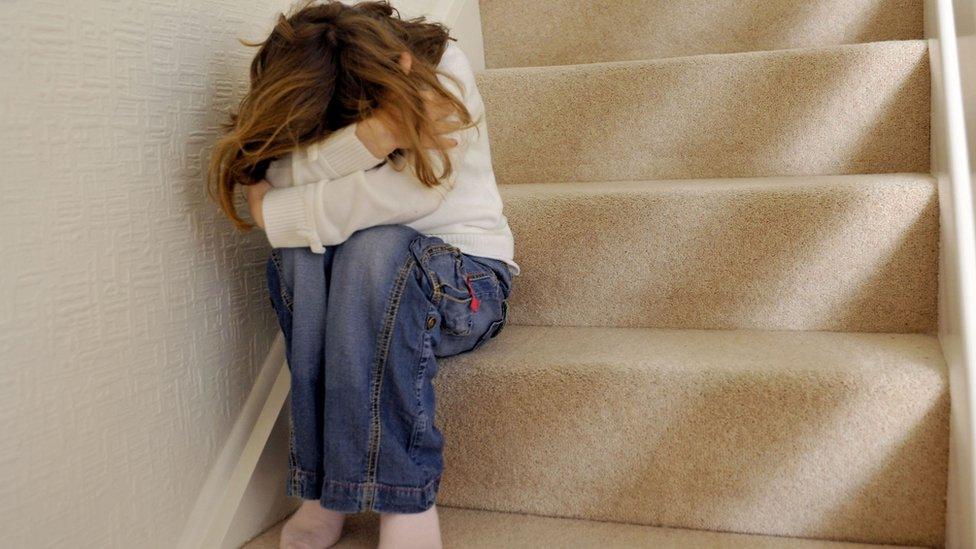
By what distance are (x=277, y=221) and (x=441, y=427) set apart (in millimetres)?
320

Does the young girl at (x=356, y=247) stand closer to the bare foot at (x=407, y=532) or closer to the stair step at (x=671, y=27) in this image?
the bare foot at (x=407, y=532)

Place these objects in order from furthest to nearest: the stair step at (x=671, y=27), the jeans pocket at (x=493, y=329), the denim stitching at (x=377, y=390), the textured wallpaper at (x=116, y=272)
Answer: the stair step at (x=671, y=27)
the jeans pocket at (x=493, y=329)
the denim stitching at (x=377, y=390)
the textured wallpaper at (x=116, y=272)

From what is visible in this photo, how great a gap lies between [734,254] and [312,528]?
63 centimetres

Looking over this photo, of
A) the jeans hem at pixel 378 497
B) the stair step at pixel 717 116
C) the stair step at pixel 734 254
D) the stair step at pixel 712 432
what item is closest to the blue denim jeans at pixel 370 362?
the jeans hem at pixel 378 497

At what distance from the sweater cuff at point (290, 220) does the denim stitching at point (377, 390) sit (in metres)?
0.11

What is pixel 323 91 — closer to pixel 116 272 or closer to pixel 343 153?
pixel 343 153

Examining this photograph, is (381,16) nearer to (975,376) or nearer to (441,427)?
(441,427)

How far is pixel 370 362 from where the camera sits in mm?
913

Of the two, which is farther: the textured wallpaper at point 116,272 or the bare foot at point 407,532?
the bare foot at point 407,532

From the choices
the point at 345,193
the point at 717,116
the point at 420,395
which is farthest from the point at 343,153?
the point at 717,116

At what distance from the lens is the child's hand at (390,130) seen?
941 mm

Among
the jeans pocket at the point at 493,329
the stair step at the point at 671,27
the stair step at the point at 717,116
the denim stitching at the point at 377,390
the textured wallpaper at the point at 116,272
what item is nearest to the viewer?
the textured wallpaper at the point at 116,272

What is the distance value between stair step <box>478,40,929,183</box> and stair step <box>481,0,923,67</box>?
0.72 ft

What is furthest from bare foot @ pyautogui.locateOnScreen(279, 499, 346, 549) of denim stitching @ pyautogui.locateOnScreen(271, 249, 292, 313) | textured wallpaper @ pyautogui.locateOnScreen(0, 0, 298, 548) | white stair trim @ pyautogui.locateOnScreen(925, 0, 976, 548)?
white stair trim @ pyautogui.locateOnScreen(925, 0, 976, 548)
